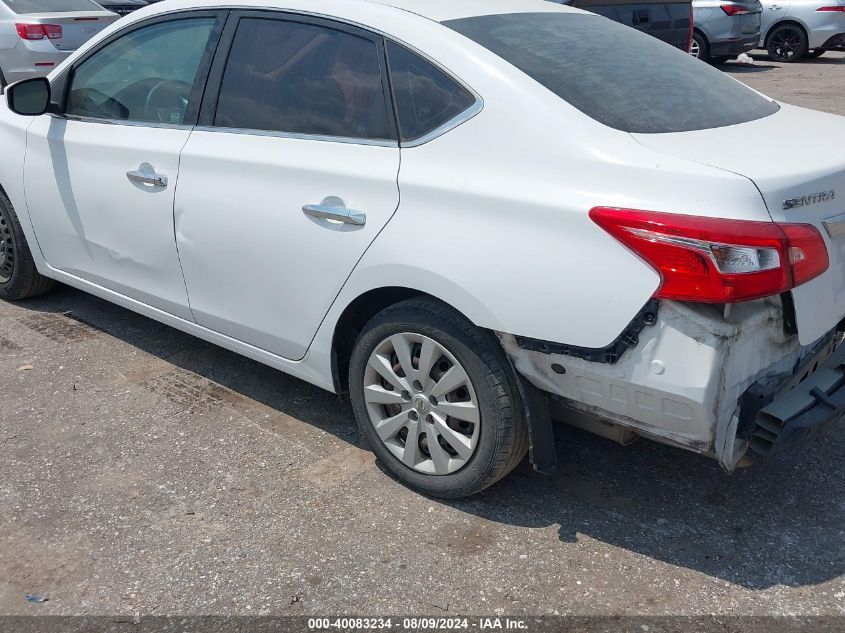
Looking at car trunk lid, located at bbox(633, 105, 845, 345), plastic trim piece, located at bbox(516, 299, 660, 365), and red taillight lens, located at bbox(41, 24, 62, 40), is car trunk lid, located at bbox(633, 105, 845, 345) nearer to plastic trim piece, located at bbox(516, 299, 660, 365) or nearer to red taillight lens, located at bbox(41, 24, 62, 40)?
plastic trim piece, located at bbox(516, 299, 660, 365)

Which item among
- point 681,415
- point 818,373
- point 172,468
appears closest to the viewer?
point 681,415

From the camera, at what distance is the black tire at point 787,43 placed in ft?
53.3

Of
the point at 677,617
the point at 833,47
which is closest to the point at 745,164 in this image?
the point at 677,617

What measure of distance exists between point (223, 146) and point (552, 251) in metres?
1.57

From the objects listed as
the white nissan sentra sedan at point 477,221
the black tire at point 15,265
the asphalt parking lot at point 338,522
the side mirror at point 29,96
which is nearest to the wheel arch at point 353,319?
the white nissan sentra sedan at point 477,221

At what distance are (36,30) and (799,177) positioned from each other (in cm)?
927

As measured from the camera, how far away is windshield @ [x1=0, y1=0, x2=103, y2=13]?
10086 mm

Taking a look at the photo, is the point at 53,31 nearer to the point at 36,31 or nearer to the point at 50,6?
the point at 36,31

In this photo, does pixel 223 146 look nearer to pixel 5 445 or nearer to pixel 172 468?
pixel 172 468

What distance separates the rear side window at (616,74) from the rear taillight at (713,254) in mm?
457

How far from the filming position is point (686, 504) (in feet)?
10.8

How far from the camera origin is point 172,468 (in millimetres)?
3504

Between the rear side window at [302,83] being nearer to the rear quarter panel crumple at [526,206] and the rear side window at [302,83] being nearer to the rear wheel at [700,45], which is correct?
the rear quarter panel crumple at [526,206]

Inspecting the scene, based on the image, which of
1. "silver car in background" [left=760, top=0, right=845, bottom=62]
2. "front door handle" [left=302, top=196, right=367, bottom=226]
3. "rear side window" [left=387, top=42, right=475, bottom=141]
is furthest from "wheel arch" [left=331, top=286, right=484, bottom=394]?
"silver car in background" [left=760, top=0, right=845, bottom=62]
